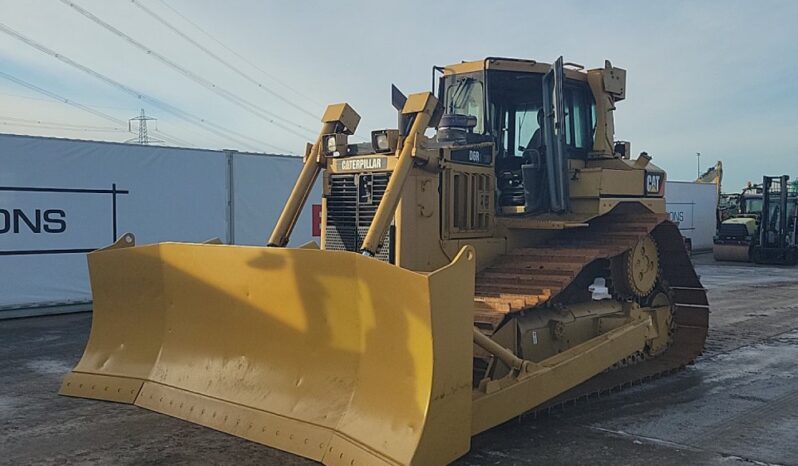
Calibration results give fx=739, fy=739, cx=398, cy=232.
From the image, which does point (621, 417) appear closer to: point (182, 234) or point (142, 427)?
point (142, 427)

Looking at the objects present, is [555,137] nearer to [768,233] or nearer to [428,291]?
[428,291]

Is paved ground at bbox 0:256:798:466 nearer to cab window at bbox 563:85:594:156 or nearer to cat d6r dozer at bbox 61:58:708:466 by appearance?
cat d6r dozer at bbox 61:58:708:466

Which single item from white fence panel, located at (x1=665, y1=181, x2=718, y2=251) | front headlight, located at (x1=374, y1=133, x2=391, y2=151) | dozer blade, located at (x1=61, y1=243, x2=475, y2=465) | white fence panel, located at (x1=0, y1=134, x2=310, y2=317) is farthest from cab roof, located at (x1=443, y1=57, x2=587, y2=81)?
white fence panel, located at (x1=665, y1=181, x2=718, y2=251)

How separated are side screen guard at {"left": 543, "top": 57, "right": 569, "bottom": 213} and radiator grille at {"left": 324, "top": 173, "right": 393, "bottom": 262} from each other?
1.64 metres

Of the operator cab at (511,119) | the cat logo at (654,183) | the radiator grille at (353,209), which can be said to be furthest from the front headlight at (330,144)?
the cat logo at (654,183)

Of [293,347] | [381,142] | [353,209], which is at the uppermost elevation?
[381,142]

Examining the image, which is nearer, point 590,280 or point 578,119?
point 590,280

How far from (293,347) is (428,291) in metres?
1.45

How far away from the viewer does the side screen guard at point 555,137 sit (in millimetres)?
6543

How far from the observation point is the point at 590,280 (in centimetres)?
723

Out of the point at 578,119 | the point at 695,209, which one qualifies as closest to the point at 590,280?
the point at 578,119

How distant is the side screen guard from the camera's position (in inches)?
258

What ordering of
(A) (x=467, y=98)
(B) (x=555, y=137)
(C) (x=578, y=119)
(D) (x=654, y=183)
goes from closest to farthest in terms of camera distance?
(B) (x=555, y=137) → (A) (x=467, y=98) → (C) (x=578, y=119) → (D) (x=654, y=183)

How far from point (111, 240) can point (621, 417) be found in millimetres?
8952
